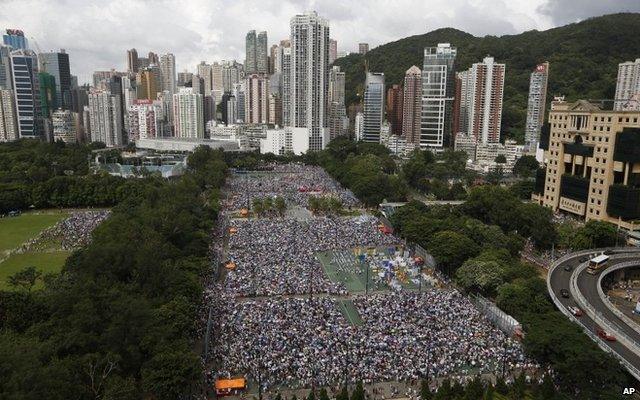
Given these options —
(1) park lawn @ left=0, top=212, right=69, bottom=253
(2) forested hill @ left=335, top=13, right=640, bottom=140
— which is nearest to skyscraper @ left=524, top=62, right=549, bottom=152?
(2) forested hill @ left=335, top=13, right=640, bottom=140

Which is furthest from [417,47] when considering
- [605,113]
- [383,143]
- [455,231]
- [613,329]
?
[613,329]


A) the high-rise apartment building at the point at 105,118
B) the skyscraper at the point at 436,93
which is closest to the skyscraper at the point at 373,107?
the skyscraper at the point at 436,93

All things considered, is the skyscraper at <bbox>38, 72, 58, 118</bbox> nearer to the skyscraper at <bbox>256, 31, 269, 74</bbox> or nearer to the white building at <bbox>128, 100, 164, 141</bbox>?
the white building at <bbox>128, 100, 164, 141</bbox>

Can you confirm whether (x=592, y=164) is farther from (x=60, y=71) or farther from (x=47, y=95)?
(x=60, y=71)

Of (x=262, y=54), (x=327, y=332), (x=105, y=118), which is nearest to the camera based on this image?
(x=327, y=332)

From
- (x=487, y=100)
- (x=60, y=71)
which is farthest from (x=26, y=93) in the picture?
(x=487, y=100)
